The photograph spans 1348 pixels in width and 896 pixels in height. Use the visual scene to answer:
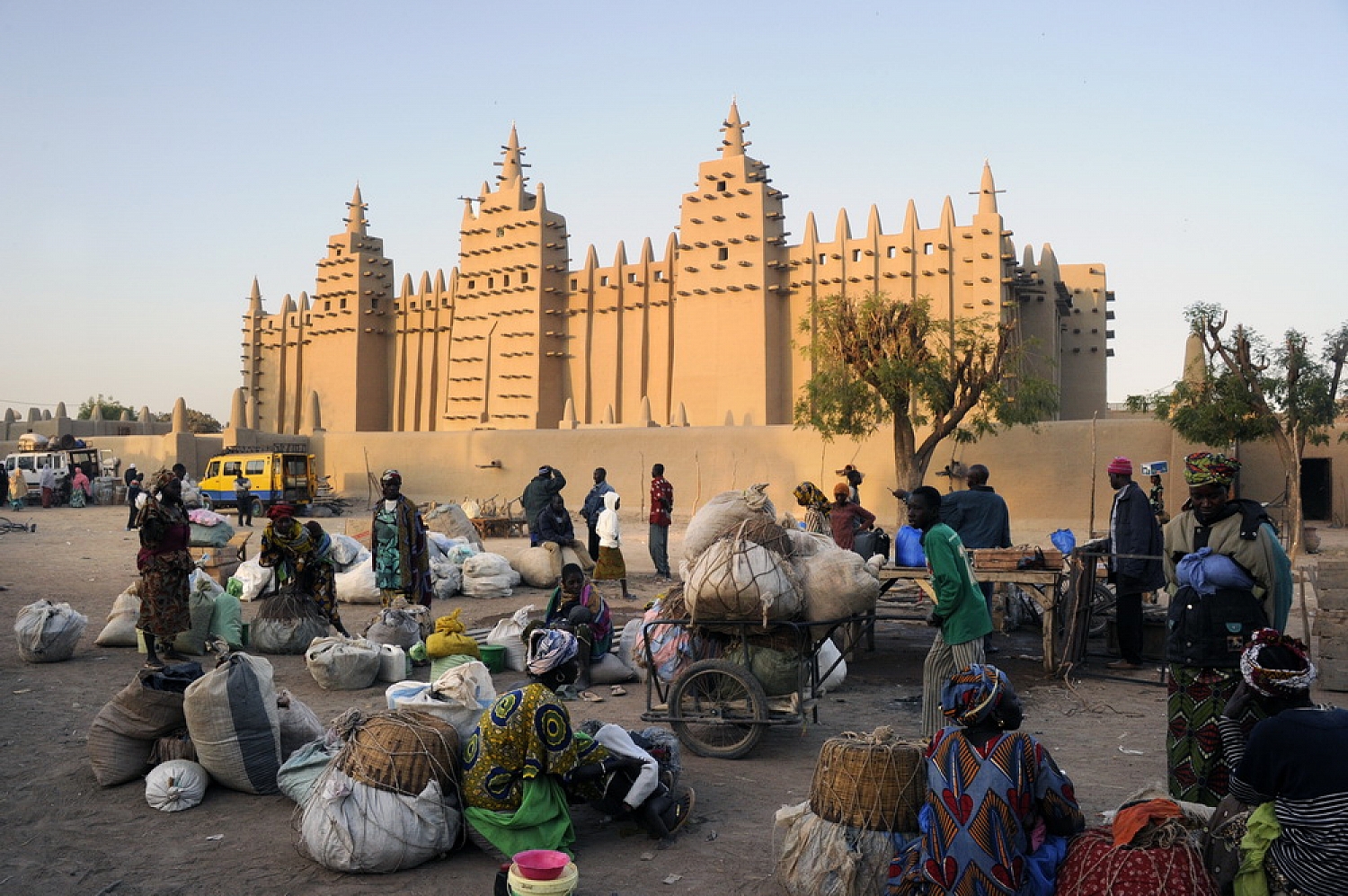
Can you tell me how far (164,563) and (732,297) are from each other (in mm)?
25152

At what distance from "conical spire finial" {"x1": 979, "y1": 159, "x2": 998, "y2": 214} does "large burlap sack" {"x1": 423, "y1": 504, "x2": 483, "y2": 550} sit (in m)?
18.5

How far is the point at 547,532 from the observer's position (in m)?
14.9

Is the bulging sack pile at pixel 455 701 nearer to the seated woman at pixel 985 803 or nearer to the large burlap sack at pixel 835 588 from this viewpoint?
the large burlap sack at pixel 835 588

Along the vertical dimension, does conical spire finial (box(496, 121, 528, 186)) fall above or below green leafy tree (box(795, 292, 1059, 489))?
above

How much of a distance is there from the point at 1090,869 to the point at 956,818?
0.47m

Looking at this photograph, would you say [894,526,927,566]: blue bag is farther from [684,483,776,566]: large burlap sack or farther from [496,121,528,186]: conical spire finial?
[496,121,528,186]: conical spire finial

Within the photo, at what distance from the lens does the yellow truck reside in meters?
29.1

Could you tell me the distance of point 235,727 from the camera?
5.93m

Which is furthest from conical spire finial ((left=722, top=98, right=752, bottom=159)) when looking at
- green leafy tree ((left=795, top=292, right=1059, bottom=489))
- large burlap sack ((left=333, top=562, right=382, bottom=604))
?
large burlap sack ((left=333, top=562, right=382, bottom=604))

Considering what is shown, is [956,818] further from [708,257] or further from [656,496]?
[708,257]

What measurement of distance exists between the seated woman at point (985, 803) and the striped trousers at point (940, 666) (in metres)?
2.02

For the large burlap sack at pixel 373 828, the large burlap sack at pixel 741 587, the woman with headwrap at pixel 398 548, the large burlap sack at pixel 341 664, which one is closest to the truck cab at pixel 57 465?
the woman with headwrap at pixel 398 548


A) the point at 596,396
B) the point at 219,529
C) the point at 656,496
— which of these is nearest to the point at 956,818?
the point at 656,496

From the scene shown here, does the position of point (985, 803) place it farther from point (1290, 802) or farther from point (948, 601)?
point (948, 601)
